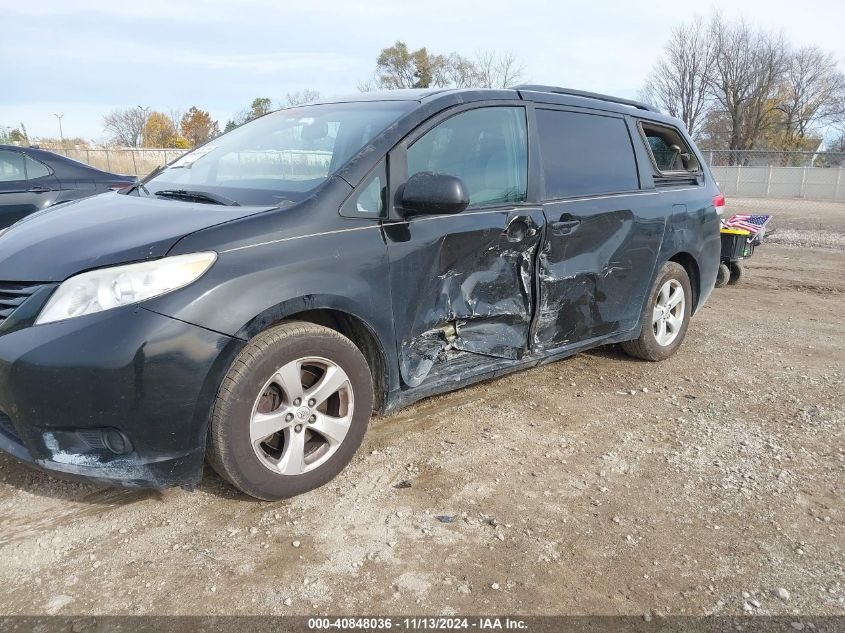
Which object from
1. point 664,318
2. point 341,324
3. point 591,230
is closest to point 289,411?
point 341,324

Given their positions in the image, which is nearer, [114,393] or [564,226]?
[114,393]

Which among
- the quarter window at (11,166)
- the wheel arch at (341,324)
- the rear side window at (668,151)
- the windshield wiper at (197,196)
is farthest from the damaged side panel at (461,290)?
the quarter window at (11,166)

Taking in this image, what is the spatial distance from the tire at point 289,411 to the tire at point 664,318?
2520 millimetres

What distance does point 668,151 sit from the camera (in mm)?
4918

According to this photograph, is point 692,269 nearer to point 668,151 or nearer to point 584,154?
point 668,151

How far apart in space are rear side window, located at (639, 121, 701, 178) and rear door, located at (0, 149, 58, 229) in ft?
20.2

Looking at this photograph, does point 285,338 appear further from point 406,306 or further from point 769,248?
point 769,248

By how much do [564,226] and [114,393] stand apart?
8.26 feet

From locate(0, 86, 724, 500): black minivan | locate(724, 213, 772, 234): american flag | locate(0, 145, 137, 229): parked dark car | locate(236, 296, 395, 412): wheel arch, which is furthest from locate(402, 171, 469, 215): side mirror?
locate(724, 213, 772, 234): american flag

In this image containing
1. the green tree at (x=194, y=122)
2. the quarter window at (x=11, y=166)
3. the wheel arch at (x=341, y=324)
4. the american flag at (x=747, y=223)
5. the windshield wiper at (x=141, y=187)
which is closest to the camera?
the wheel arch at (x=341, y=324)

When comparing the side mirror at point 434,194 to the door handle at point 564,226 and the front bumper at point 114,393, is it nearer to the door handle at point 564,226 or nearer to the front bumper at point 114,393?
the door handle at point 564,226

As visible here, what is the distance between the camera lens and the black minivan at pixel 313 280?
2418 mm

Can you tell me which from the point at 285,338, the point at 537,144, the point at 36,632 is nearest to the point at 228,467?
the point at 285,338

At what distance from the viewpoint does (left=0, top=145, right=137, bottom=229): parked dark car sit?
689 cm
